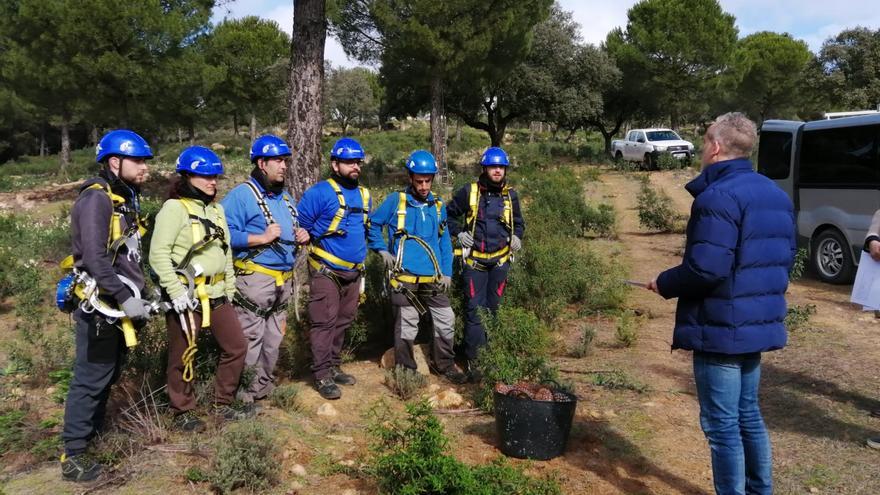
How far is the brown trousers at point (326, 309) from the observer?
17.4ft

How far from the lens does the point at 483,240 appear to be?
5738mm

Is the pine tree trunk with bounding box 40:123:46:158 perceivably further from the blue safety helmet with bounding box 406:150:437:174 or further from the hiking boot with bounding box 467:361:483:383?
the hiking boot with bounding box 467:361:483:383

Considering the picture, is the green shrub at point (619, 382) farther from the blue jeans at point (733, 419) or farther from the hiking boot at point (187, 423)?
the hiking boot at point (187, 423)

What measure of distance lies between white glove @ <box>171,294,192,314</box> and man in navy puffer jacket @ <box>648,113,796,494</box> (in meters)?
2.68

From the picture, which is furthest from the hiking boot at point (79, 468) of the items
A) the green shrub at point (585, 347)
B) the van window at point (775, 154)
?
the van window at point (775, 154)

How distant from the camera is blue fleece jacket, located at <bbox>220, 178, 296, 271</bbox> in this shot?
465cm

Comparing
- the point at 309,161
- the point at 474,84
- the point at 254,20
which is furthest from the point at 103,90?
the point at 254,20

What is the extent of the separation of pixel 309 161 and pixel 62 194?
1662 centimetres

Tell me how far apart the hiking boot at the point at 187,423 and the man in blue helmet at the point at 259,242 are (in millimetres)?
500

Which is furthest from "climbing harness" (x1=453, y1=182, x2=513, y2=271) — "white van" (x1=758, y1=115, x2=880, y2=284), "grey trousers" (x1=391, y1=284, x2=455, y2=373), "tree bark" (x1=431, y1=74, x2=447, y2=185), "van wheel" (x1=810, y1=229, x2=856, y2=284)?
"tree bark" (x1=431, y1=74, x2=447, y2=185)

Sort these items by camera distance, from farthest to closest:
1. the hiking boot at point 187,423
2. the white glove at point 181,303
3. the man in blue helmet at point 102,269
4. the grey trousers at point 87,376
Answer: the hiking boot at point 187,423, the white glove at point 181,303, the grey trousers at point 87,376, the man in blue helmet at point 102,269

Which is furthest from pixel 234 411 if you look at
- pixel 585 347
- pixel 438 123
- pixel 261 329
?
pixel 438 123

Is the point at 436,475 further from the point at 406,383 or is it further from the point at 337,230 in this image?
the point at 337,230

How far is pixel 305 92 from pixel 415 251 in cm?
273
